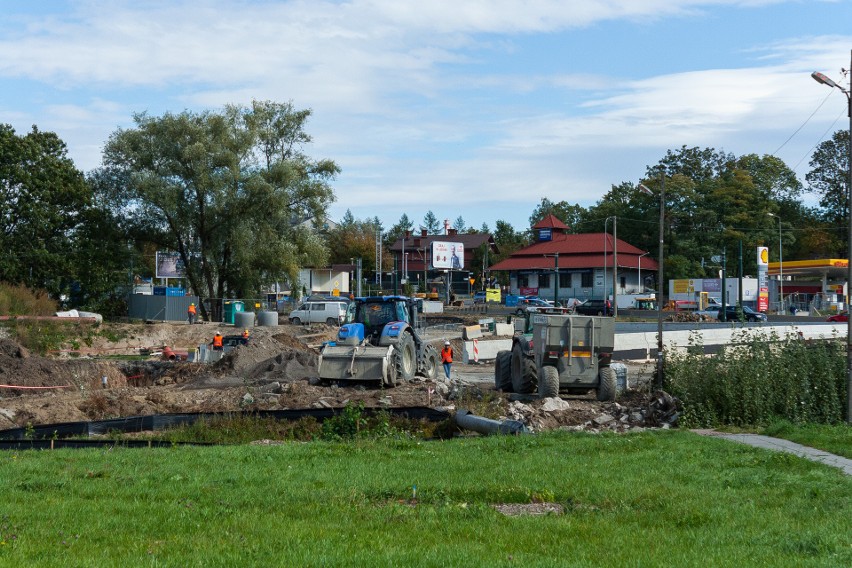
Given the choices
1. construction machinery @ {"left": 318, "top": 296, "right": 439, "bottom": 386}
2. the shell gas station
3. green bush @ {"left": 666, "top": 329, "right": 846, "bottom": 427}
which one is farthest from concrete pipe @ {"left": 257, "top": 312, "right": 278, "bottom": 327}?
the shell gas station

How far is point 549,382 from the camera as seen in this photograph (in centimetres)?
2350

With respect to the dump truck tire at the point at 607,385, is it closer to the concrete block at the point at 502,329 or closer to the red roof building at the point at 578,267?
the concrete block at the point at 502,329

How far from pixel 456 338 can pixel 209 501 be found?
131 feet

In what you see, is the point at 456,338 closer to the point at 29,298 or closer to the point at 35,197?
the point at 29,298

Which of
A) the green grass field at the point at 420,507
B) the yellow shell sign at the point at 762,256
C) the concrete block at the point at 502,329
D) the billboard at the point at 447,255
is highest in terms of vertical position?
the billboard at the point at 447,255

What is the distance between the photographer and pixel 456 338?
4925 cm

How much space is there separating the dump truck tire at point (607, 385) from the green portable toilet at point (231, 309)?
36744 mm

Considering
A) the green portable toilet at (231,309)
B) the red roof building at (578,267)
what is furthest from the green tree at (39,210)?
the red roof building at (578,267)

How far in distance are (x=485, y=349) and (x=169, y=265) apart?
1147 inches

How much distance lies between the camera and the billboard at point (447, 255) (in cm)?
10438

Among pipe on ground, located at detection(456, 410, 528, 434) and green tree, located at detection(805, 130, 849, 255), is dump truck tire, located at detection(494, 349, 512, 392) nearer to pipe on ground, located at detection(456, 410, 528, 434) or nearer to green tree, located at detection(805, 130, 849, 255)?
pipe on ground, located at detection(456, 410, 528, 434)

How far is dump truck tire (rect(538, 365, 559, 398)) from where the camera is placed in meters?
23.5

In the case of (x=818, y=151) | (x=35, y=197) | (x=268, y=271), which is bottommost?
(x=268, y=271)

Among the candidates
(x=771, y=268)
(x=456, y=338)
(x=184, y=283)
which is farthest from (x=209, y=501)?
(x=771, y=268)
